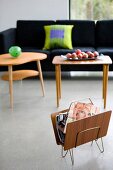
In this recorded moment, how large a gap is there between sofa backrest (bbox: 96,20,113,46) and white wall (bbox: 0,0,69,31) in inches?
26.6

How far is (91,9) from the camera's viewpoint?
4.79 metres

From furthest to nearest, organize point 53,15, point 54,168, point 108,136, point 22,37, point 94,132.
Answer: point 53,15, point 22,37, point 108,136, point 94,132, point 54,168

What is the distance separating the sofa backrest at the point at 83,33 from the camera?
438 cm

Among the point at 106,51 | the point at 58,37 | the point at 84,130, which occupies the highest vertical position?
the point at 58,37

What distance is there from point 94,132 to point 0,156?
26.7 inches

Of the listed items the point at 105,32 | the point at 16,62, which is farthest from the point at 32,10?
the point at 16,62

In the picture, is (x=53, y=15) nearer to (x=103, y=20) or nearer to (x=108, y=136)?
(x=103, y=20)

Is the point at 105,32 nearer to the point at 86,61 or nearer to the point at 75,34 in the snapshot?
the point at 75,34

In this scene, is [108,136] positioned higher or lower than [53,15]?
lower

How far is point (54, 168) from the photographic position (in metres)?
1.84

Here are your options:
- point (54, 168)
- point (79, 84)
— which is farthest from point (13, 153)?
point (79, 84)

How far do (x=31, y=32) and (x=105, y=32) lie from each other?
3.75ft

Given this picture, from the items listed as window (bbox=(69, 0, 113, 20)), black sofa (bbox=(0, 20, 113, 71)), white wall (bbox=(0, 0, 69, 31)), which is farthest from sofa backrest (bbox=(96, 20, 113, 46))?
white wall (bbox=(0, 0, 69, 31))

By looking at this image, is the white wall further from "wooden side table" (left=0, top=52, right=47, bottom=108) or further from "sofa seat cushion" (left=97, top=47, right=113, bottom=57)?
"wooden side table" (left=0, top=52, right=47, bottom=108)
